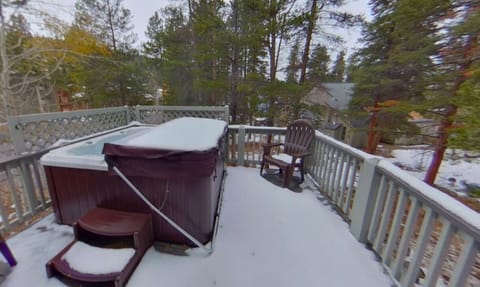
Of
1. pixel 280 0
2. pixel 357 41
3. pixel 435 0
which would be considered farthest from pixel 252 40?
pixel 435 0

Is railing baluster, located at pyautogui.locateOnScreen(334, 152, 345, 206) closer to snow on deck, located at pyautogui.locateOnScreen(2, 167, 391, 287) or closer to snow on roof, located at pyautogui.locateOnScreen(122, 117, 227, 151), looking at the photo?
snow on deck, located at pyautogui.locateOnScreen(2, 167, 391, 287)

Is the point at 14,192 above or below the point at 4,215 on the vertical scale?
above

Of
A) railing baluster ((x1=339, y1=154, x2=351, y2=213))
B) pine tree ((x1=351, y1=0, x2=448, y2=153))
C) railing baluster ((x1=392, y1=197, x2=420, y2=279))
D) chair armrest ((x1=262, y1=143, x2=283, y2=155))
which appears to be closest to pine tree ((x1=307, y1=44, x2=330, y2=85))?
pine tree ((x1=351, y1=0, x2=448, y2=153))

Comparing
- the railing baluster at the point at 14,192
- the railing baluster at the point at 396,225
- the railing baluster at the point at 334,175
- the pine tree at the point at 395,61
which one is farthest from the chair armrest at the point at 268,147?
the pine tree at the point at 395,61

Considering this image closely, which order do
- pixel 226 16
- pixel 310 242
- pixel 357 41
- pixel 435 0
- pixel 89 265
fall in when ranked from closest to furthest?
pixel 89 265 → pixel 310 242 → pixel 435 0 → pixel 226 16 → pixel 357 41

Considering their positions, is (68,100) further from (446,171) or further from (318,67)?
(446,171)

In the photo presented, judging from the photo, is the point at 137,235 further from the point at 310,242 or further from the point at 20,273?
the point at 310,242

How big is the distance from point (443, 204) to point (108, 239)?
2.62 m

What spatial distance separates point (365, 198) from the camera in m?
1.97

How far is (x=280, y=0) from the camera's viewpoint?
646cm

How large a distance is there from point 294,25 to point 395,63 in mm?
3793

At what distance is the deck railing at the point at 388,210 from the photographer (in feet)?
3.79

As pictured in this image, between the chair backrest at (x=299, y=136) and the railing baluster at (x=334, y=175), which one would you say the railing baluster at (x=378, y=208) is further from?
the chair backrest at (x=299, y=136)

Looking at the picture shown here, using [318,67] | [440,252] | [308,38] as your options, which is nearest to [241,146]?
[440,252]
